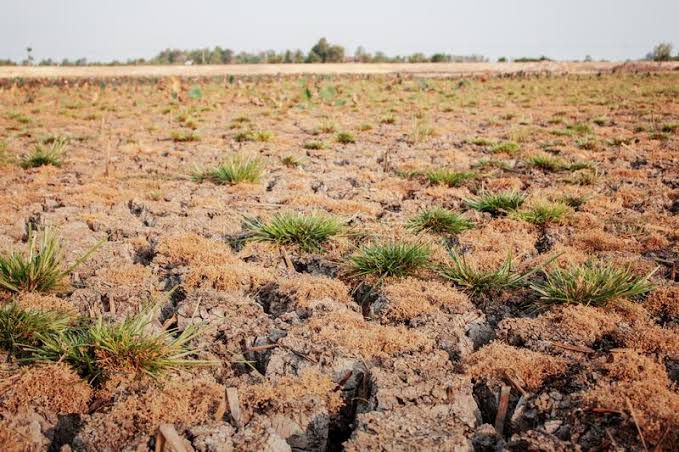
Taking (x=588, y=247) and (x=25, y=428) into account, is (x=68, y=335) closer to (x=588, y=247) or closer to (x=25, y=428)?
(x=25, y=428)

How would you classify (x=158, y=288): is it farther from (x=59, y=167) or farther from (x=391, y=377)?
(x=59, y=167)

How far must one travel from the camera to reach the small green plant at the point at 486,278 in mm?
3205

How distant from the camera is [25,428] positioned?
195cm

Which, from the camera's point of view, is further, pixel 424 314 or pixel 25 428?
pixel 424 314

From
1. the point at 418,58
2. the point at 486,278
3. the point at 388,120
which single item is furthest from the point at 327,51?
the point at 486,278

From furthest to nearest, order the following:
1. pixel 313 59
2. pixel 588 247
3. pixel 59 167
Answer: pixel 313 59 < pixel 59 167 < pixel 588 247

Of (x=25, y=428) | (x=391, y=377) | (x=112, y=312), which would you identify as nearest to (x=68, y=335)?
(x=112, y=312)

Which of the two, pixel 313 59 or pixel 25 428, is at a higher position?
pixel 313 59

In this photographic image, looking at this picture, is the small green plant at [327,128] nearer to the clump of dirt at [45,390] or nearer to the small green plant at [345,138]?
the small green plant at [345,138]

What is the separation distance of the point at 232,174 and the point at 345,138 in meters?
3.69

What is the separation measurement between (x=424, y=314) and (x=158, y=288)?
1.77 meters

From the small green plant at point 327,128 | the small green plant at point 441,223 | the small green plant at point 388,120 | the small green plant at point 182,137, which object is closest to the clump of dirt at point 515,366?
the small green plant at point 441,223

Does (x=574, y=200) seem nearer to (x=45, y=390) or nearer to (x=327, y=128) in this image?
(x=45, y=390)

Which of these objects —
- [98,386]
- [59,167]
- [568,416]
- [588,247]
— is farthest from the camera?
[59,167]
